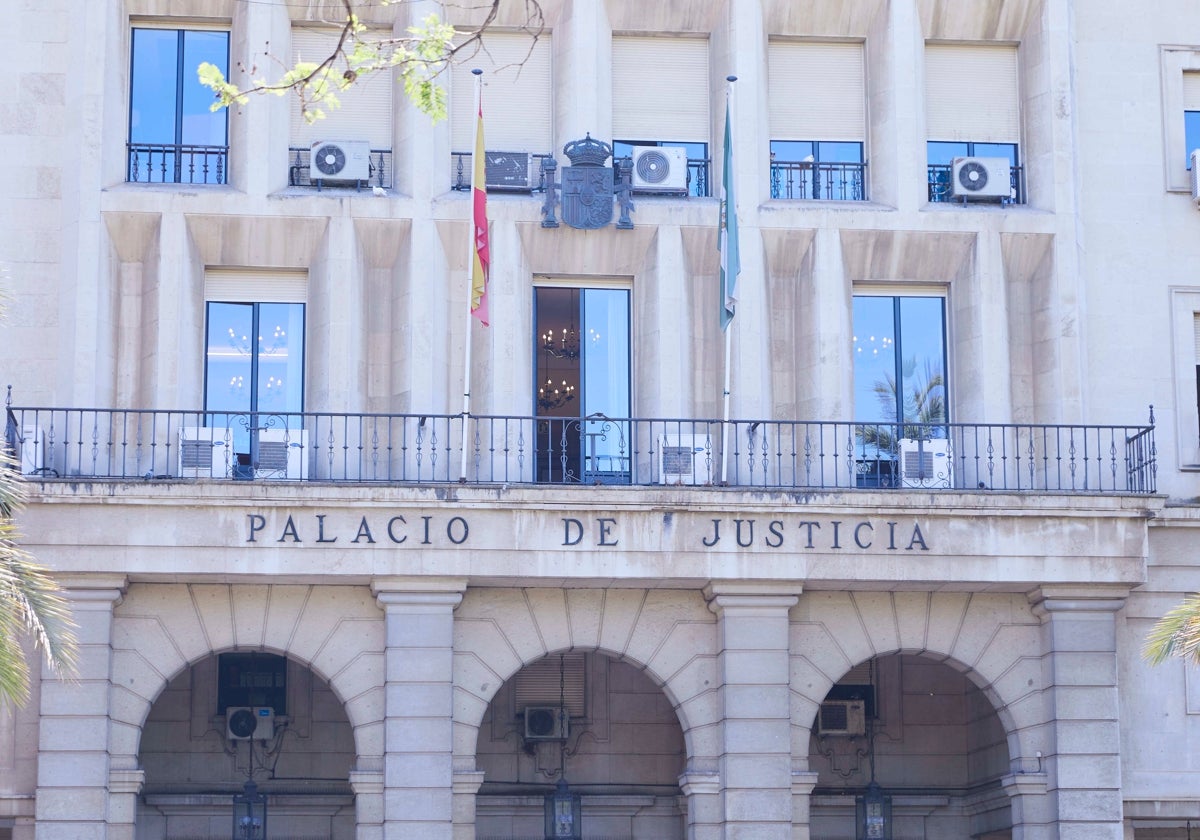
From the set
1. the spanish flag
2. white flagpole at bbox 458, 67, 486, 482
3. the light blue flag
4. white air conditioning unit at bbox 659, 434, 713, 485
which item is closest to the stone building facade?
white air conditioning unit at bbox 659, 434, 713, 485

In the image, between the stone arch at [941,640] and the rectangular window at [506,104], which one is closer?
the stone arch at [941,640]

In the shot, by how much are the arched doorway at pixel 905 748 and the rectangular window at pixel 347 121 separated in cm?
1015

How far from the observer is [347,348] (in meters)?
28.4

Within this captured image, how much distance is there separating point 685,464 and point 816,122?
18.4ft

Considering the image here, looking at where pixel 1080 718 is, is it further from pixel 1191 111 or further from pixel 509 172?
pixel 509 172

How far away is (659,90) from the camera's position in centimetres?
3027

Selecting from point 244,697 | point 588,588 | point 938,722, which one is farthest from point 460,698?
point 938,722

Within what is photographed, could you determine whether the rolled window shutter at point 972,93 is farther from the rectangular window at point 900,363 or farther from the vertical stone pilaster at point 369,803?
the vertical stone pilaster at point 369,803

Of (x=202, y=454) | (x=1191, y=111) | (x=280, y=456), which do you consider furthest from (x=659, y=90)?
(x=202, y=454)

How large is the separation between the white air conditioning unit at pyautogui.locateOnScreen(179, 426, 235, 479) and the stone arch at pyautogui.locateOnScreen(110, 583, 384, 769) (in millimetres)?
1528

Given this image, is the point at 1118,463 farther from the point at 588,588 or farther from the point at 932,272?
the point at 588,588

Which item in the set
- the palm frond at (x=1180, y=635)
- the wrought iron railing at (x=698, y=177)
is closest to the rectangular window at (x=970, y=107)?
the wrought iron railing at (x=698, y=177)

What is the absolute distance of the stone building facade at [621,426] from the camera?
27.0 meters

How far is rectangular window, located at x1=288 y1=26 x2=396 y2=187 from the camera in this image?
29453 millimetres
